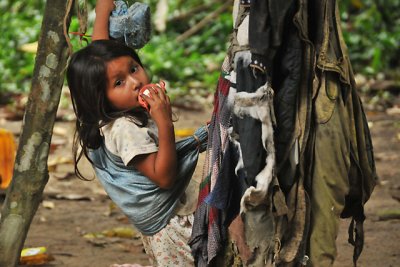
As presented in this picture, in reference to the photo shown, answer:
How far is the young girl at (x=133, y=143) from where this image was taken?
3.09 meters

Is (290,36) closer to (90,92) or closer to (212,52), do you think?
(90,92)

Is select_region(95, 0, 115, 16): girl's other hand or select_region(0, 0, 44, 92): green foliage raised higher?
select_region(95, 0, 115, 16): girl's other hand

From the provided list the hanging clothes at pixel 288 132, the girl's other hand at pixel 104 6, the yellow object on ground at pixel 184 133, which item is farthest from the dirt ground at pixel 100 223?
the hanging clothes at pixel 288 132

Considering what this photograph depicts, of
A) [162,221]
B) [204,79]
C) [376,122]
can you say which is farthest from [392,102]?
[162,221]

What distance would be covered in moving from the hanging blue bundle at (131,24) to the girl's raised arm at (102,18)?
22 millimetres

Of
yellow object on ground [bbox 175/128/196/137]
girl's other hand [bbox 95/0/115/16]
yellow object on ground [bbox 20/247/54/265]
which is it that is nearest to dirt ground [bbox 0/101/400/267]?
yellow object on ground [bbox 20/247/54/265]

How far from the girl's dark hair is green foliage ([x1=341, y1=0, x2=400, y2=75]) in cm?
565

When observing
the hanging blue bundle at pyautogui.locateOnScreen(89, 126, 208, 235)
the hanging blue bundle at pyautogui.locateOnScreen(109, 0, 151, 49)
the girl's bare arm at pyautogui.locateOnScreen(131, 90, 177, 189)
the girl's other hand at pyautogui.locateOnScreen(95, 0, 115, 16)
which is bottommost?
the hanging blue bundle at pyautogui.locateOnScreen(89, 126, 208, 235)

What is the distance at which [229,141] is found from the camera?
111 inches

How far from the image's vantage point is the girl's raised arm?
336 centimetres

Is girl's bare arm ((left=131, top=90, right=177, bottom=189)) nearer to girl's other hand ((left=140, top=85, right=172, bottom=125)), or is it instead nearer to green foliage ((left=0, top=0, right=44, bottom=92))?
girl's other hand ((left=140, top=85, right=172, bottom=125))

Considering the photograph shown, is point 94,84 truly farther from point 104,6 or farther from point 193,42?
point 193,42

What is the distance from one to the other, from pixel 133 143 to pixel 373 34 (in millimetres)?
6289

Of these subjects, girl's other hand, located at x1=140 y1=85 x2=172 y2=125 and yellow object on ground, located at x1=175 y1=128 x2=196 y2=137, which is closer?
girl's other hand, located at x1=140 y1=85 x2=172 y2=125
